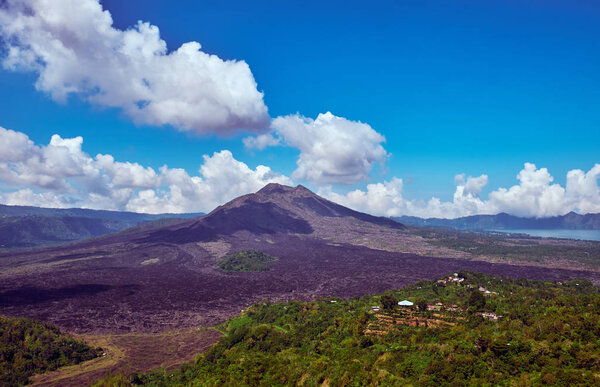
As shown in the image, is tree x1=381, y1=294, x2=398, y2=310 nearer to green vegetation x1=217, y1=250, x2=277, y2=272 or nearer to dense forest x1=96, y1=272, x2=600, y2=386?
dense forest x1=96, y1=272, x2=600, y2=386

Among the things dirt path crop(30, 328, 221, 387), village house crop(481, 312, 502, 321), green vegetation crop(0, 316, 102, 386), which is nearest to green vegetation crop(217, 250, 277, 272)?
dirt path crop(30, 328, 221, 387)

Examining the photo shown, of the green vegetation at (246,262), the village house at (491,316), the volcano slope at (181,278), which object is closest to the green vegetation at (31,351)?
the volcano slope at (181,278)

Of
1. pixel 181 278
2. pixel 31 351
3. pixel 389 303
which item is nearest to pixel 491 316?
pixel 389 303

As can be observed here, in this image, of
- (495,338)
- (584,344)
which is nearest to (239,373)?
(495,338)

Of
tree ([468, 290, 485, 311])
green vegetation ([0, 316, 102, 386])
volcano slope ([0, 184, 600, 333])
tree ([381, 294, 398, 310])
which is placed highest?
tree ([468, 290, 485, 311])

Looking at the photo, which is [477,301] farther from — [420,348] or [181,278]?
[181,278]

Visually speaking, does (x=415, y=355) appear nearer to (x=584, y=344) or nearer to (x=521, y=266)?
(x=584, y=344)
